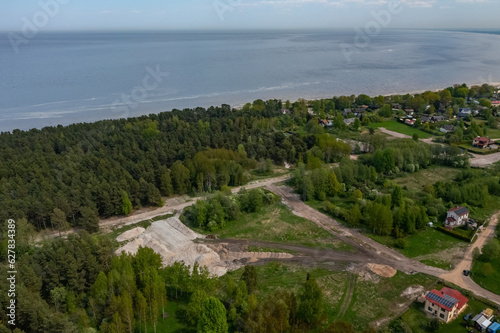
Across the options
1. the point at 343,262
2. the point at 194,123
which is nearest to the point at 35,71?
the point at 194,123

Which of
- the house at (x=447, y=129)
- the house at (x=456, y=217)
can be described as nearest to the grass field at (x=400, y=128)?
the house at (x=447, y=129)

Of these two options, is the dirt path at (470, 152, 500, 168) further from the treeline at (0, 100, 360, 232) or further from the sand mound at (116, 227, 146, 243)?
the sand mound at (116, 227, 146, 243)

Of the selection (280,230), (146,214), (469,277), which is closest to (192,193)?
(146,214)

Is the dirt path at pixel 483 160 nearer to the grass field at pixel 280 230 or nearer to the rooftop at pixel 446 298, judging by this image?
the grass field at pixel 280 230

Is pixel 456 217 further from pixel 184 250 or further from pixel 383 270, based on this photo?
pixel 184 250

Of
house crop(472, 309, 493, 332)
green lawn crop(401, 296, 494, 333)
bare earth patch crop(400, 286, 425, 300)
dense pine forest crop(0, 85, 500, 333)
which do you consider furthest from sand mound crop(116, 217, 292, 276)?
house crop(472, 309, 493, 332)

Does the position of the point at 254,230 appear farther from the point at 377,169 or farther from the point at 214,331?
the point at 377,169
